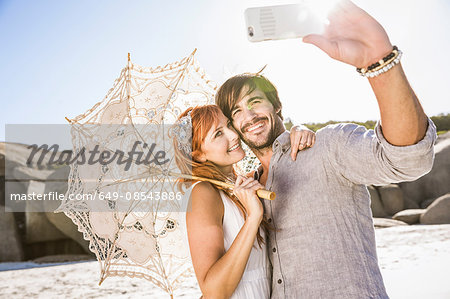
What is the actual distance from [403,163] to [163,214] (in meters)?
1.84

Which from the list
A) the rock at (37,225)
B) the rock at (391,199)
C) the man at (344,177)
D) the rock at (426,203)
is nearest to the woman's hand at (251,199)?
the man at (344,177)

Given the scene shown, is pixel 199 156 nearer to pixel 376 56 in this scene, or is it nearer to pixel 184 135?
pixel 184 135

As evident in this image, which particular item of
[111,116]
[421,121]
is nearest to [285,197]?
Result: [421,121]

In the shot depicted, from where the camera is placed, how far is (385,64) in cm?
136

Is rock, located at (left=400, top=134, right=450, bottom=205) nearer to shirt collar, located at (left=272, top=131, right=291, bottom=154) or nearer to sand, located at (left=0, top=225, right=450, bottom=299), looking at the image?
sand, located at (left=0, top=225, right=450, bottom=299)

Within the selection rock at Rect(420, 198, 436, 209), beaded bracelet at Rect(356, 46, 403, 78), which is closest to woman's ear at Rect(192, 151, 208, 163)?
beaded bracelet at Rect(356, 46, 403, 78)

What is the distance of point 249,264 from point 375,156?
106 centimetres

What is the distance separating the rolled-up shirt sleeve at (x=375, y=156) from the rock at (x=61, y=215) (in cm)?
1117

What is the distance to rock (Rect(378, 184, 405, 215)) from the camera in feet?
44.7

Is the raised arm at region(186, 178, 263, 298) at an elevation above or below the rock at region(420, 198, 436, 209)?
above

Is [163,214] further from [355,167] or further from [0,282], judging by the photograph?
[0,282]

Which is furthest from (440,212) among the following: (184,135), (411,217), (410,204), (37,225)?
(37,225)

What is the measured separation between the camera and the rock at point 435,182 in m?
14.1

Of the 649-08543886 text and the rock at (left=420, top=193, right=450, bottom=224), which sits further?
the rock at (left=420, top=193, right=450, bottom=224)
